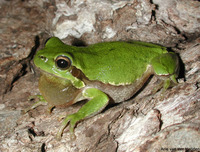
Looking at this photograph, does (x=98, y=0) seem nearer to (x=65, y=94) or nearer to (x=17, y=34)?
(x=17, y=34)

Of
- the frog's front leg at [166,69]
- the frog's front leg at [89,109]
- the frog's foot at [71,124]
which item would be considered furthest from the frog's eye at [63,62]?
the frog's front leg at [166,69]

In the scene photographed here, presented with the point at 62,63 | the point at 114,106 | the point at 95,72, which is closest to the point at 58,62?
the point at 62,63

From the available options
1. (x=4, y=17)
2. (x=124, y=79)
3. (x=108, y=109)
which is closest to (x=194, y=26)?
(x=124, y=79)

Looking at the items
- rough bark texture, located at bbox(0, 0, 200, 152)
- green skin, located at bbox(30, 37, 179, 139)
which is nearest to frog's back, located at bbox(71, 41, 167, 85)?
green skin, located at bbox(30, 37, 179, 139)

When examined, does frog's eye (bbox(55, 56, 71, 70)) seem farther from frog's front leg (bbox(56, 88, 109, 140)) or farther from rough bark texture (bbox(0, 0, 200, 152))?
rough bark texture (bbox(0, 0, 200, 152))

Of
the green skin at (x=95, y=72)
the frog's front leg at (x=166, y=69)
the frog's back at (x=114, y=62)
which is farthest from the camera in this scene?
the frog's front leg at (x=166, y=69)

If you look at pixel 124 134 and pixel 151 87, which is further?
pixel 151 87

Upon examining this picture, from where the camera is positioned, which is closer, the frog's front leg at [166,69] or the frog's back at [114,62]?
the frog's back at [114,62]

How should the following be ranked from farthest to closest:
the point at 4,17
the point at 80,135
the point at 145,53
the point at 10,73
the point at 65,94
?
the point at 4,17 → the point at 10,73 → the point at 145,53 → the point at 65,94 → the point at 80,135

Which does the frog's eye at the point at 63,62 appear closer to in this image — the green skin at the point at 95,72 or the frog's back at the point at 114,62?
the green skin at the point at 95,72
